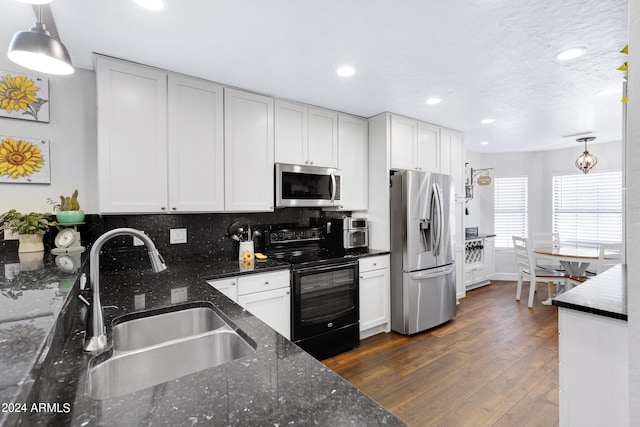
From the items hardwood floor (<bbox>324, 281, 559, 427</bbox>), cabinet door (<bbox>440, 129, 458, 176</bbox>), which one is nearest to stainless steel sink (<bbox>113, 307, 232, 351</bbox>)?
hardwood floor (<bbox>324, 281, 559, 427</bbox>)

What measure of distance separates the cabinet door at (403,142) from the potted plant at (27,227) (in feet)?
9.89

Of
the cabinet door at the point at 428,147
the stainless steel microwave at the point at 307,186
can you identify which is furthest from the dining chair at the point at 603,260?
the stainless steel microwave at the point at 307,186

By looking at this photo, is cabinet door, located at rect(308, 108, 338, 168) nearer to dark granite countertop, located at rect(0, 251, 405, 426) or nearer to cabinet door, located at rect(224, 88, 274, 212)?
cabinet door, located at rect(224, 88, 274, 212)

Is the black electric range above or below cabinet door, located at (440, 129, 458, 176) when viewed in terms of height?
below

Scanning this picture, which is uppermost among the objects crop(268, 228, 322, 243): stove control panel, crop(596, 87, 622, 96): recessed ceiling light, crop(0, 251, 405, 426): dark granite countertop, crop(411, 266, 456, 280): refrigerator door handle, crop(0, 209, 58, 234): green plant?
crop(596, 87, 622, 96): recessed ceiling light

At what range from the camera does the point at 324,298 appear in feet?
8.84

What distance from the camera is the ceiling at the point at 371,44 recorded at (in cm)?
160

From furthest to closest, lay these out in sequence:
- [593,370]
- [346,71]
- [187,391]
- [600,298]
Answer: [346,71]
[600,298]
[593,370]
[187,391]

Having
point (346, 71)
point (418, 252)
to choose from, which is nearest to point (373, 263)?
point (418, 252)

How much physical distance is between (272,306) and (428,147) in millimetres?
2688

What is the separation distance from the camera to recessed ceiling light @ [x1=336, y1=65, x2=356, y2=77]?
226 centimetres

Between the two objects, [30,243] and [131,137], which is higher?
[131,137]

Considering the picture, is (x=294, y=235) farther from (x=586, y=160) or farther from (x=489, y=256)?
(x=586, y=160)

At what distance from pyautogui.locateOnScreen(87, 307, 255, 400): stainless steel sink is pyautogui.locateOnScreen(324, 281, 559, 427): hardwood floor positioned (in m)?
1.43
